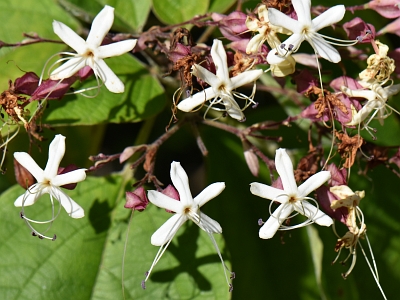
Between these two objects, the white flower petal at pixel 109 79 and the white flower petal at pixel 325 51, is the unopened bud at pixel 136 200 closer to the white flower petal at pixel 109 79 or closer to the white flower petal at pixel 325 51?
the white flower petal at pixel 109 79

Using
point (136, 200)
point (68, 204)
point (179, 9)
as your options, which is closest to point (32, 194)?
point (68, 204)

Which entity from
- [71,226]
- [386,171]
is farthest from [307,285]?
[71,226]

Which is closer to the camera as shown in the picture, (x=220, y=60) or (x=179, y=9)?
(x=220, y=60)

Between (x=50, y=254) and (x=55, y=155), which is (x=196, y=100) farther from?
(x=50, y=254)

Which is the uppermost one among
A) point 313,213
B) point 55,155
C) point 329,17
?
point 329,17

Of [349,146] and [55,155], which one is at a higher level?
[55,155]

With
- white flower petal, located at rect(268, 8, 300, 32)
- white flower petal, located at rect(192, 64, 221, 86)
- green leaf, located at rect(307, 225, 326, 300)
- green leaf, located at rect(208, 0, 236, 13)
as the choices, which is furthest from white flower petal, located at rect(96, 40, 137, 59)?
green leaf, located at rect(307, 225, 326, 300)

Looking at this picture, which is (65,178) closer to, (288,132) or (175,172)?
(175,172)
